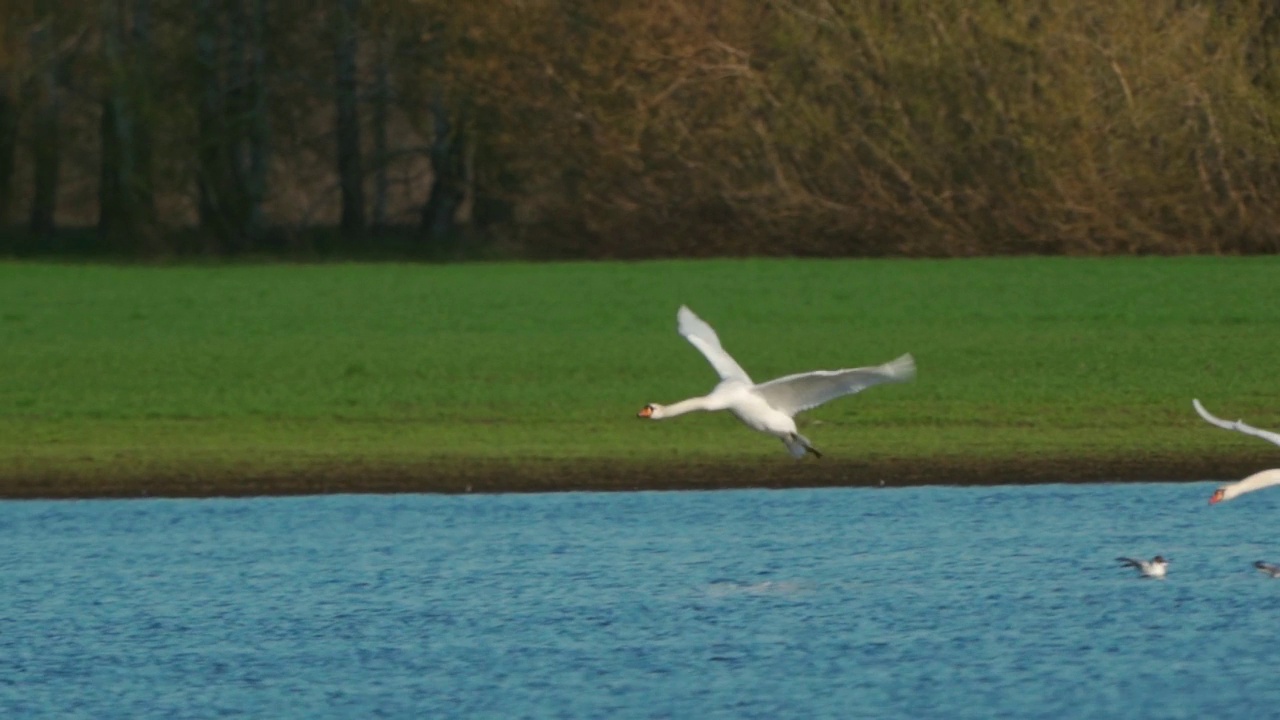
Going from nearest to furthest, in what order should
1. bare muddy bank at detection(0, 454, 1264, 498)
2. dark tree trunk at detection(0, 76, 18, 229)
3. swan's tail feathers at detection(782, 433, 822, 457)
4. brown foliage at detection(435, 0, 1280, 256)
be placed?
swan's tail feathers at detection(782, 433, 822, 457), bare muddy bank at detection(0, 454, 1264, 498), brown foliage at detection(435, 0, 1280, 256), dark tree trunk at detection(0, 76, 18, 229)

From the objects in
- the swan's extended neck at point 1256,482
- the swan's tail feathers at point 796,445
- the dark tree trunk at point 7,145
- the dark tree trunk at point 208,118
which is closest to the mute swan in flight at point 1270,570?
the swan's extended neck at point 1256,482

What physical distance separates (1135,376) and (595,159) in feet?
47.2

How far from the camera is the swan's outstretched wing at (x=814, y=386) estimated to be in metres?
12.0

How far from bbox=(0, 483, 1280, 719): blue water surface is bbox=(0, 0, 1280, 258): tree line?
15780mm

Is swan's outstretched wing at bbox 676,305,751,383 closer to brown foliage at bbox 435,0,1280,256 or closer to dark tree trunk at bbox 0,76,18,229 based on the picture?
brown foliage at bbox 435,0,1280,256

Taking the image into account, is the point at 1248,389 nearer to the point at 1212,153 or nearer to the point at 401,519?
the point at 401,519

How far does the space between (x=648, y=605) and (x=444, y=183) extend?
2515 centimetres

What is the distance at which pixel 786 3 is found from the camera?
31781 millimetres

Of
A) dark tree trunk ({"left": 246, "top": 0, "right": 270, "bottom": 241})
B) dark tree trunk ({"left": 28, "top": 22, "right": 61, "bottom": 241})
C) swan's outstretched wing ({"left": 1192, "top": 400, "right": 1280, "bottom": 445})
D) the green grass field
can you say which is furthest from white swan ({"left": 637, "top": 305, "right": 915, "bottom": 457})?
dark tree trunk ({"left": 28, "top": 22, "right": 61, "bottom": 241})

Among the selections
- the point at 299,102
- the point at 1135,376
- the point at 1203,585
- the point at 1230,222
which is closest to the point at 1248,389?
the point at 1135,376

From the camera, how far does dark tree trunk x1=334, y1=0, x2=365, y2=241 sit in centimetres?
3597

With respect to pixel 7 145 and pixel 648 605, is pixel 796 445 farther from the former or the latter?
pixel 7 145

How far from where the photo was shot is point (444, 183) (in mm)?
36375

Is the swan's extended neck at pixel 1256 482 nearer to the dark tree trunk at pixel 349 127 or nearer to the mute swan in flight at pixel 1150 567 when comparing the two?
the mute swan in flight at pixel 1150 567
